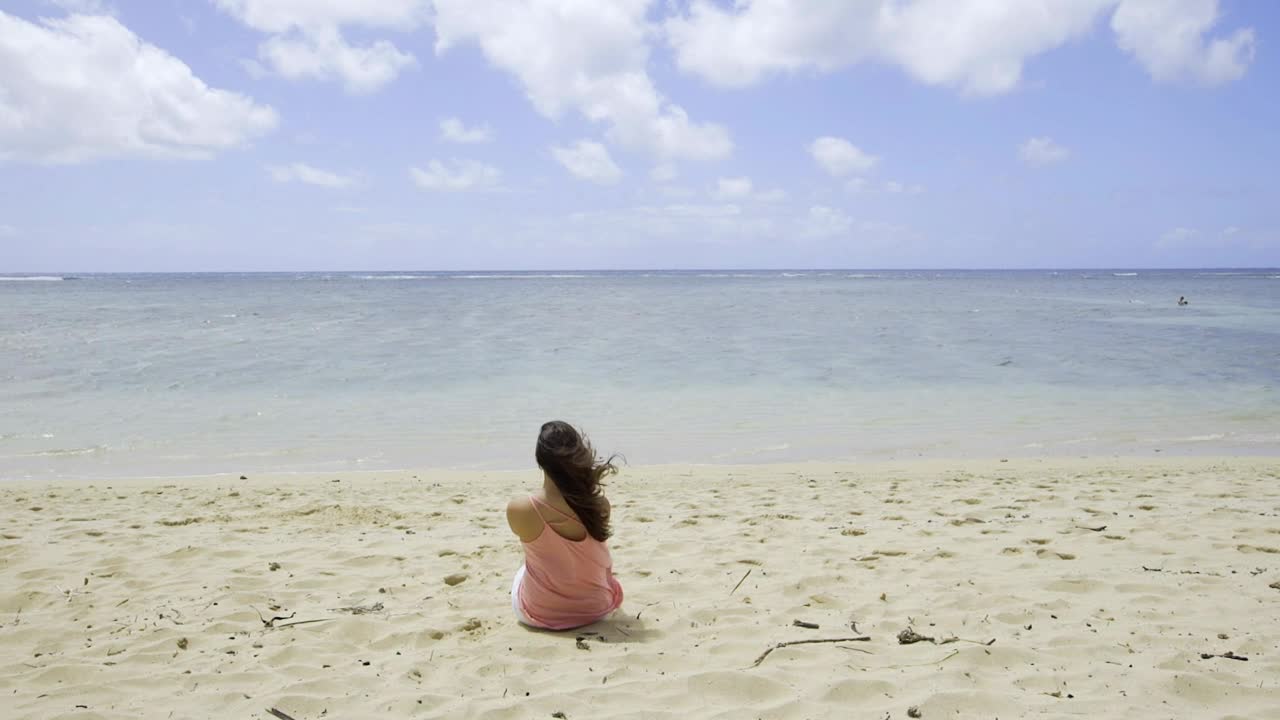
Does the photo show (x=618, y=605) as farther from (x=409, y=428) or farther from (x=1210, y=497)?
(x=409, y=428)

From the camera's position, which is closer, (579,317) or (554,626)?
(554,626)

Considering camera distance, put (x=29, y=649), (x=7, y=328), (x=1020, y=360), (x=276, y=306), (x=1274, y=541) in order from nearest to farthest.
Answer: (x=29, y=649)
(x=1274, y=541)
(x=1020, y=360)
(x=7, y=328)
(x=276, y=306)

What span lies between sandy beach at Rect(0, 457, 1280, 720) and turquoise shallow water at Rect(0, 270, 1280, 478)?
3.04 m

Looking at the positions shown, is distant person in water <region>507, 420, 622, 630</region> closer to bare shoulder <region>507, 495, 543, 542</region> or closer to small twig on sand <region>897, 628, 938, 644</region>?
bare shoulder <region>507, 495, 543, 542</region>

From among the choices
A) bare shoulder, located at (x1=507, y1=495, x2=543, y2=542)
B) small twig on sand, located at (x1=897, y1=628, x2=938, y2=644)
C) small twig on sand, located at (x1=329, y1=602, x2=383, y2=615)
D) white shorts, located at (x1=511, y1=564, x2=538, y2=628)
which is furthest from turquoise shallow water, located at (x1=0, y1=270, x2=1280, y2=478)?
Answer: small twig on sand, located at (x1=897, y1=628, x2=938, y2=644)

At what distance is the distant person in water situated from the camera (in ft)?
12.7

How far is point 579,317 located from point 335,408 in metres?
20.1

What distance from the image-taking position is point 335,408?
12.8 meters

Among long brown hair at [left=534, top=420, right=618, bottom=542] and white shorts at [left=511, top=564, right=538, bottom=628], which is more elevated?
long brown hair at [left=534, top=420, right=618, bottom=542]

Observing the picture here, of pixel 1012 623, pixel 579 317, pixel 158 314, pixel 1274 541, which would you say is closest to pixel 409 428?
pixel 1012 623

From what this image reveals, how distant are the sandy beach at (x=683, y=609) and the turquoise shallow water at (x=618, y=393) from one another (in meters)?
3.04

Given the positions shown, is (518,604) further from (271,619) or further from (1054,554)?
(1054,554)

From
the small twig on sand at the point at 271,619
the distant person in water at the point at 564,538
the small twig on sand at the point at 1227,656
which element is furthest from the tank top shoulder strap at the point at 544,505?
the small twig on sand at the point at 1227,656

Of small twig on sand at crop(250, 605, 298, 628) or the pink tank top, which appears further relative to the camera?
small twig on sand at crop(250, 605, 298, 628)
